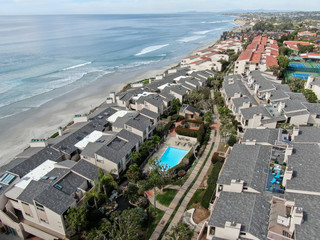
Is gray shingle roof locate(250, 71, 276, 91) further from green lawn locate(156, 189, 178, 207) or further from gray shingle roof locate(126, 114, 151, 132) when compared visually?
green lawn locate(156, 189, 178, 207)

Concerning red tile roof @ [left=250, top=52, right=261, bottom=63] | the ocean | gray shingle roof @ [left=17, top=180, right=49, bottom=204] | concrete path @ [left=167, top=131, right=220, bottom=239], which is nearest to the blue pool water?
concrete path @ [left=167, top=131, right=220, bottom=239]

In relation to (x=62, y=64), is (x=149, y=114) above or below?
above

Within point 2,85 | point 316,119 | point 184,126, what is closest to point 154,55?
point 2,85

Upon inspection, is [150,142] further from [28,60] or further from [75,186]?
[28,60]

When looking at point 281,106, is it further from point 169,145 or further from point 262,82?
point 169,145

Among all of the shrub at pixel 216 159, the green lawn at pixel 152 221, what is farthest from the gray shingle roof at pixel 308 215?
the green lawn at pixel 152 221

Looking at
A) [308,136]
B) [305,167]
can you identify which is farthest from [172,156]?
[308,136]
